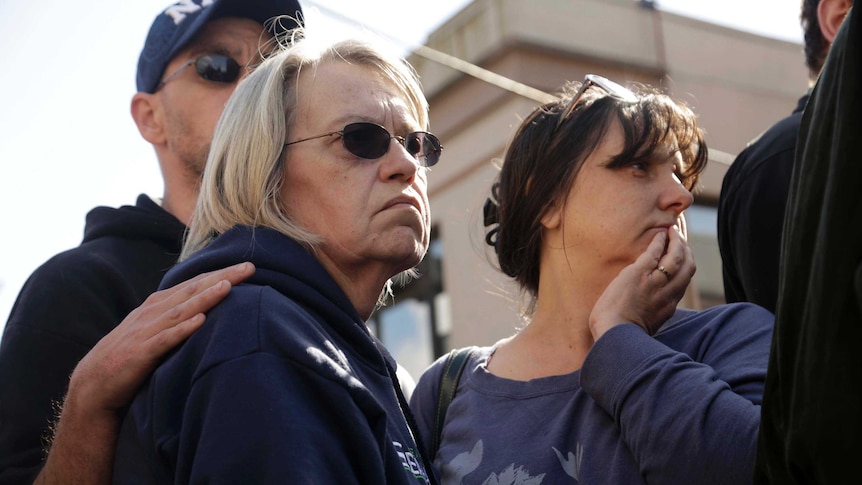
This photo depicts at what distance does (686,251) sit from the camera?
276cm

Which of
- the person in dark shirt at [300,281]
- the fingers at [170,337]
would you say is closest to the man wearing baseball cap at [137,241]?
the fingers at [170,337]

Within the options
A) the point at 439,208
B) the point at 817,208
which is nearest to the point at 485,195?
the point at 817,208

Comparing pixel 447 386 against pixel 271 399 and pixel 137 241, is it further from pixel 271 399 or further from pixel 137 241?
pixel 271 399

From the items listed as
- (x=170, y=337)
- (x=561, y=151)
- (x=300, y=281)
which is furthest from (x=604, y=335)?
(x=170, y=337)

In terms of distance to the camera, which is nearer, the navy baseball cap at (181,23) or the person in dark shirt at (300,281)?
the person in dark shirt at (300,281)

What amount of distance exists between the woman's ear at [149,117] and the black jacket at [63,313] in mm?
595

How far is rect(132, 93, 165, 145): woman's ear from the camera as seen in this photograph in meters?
3.85

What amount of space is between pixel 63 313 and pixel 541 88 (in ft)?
28.0

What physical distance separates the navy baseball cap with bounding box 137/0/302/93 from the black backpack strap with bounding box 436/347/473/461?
56.0 inches

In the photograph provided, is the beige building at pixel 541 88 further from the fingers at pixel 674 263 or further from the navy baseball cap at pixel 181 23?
the fingers at pixel 674 263

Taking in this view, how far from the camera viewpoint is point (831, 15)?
3.35 metres

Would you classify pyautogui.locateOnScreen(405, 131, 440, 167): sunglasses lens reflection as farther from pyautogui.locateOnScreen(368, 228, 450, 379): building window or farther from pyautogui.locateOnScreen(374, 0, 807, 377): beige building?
pyautogui.locateOnScreen(368, 228, 450, 379): building window

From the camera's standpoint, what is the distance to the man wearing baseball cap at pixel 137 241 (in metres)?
2.68

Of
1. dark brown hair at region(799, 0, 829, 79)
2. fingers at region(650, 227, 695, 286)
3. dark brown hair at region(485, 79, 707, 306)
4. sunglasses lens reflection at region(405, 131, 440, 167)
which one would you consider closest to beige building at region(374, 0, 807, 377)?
dark brown hair at region(799, 0, 829, 79)
